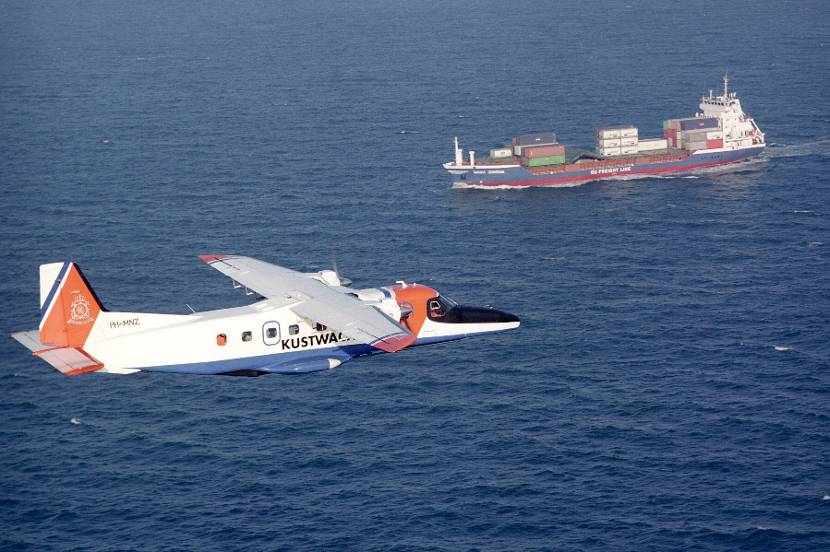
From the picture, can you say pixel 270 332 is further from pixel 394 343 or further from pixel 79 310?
pixel 79 310

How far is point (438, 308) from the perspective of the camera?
8788 centimetres

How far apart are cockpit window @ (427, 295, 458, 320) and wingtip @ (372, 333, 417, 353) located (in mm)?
10463

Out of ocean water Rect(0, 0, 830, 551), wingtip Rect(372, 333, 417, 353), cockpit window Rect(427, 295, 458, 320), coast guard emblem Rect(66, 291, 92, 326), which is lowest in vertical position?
ocean water Rect(0, 0, 830, 551)

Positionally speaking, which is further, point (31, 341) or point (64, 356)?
point (31, 341)

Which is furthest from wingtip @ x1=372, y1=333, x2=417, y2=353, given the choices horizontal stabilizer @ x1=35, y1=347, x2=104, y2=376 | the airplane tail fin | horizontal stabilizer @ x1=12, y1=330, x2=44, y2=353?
horizontal stabilizer @ x1=12, y1=330, x2=44, y2=353

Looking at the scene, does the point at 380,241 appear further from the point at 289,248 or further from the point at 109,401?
the point at 109,401

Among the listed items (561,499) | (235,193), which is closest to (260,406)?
(561,499)

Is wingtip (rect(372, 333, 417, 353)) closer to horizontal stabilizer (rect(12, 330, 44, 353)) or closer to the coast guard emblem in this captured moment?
the coast guard emblem

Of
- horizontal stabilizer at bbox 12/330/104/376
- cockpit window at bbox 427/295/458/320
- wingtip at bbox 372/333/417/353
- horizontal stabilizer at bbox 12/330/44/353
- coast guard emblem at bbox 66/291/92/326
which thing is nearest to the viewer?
wingtip at bbox 372/333/417/353

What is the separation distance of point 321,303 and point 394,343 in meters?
8.86

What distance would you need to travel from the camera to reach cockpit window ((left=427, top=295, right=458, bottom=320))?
87.6 metres

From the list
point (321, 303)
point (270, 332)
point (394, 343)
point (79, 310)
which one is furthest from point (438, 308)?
point (79, 310)

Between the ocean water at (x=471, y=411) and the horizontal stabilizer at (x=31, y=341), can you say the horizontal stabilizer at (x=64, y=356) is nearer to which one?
the horizontal stabilizer at (x=31, y=341)

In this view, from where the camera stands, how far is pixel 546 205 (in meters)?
196
